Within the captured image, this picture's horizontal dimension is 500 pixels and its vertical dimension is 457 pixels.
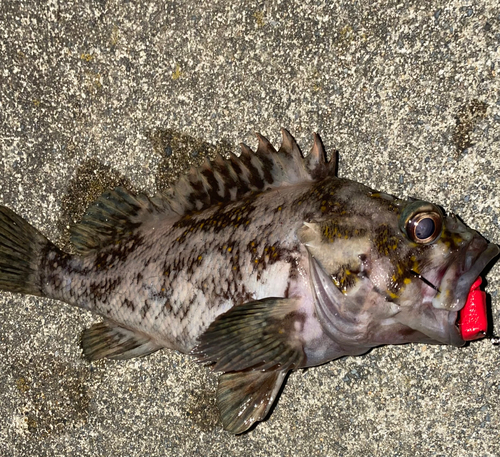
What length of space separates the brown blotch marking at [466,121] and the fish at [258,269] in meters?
0.61

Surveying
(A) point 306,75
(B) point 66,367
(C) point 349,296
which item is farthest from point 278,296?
(B) point 66,367

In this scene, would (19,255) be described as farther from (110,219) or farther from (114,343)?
(114,343)

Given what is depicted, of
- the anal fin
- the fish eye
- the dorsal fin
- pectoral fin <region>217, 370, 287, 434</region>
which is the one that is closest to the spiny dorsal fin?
the dorsal fin

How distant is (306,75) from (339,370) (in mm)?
1570

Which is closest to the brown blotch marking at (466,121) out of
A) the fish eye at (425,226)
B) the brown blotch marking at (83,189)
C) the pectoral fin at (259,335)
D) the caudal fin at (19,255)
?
the fish eye at (425,226)

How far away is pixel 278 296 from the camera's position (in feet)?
6.35

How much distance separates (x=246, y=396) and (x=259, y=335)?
0.45m

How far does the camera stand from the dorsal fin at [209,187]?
2141 millimetres

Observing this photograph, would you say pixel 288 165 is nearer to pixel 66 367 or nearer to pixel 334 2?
pixel 334 2

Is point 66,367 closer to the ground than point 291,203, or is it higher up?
closer to the ground

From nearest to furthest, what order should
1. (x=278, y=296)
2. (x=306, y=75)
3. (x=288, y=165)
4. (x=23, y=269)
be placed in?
(x=278, y=296)
(x=288, y=165)
(x=306, y=75)
(x=23, y=269)

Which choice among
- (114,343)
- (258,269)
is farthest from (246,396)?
(114,343)

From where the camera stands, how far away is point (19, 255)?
262 centimetres

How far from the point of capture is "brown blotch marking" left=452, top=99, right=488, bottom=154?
2190 millimetres
